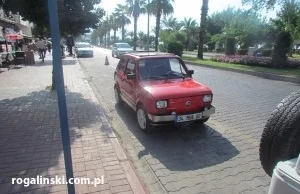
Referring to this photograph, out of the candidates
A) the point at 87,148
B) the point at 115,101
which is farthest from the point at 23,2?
the point at 87,148

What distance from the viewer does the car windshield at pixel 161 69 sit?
6566 mm

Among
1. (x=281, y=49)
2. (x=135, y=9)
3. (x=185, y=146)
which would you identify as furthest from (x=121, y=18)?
(x=185, y=146)

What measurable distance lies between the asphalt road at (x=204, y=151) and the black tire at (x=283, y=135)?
138 cm

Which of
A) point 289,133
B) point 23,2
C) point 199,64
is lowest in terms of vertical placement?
point 199,64

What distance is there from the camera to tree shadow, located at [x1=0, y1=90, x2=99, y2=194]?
415 cm

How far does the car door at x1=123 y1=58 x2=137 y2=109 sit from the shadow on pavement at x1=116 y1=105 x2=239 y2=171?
0.64m

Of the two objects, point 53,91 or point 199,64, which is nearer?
point 53,91

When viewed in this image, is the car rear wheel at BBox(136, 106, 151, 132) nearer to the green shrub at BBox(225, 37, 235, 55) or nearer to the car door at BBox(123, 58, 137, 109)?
the car door at BBox(123, 58, 137, 109)

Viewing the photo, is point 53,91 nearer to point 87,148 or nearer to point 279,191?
point 87,148

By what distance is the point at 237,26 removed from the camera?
128 feet

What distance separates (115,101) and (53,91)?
2643 mm

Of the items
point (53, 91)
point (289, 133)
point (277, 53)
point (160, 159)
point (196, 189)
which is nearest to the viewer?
point (289, 133)

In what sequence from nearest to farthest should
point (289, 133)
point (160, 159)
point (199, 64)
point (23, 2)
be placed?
point (289, 133)
point (160, 159)
point (23, 2)
point (199, 64)

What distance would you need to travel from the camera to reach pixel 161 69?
6734 mm
